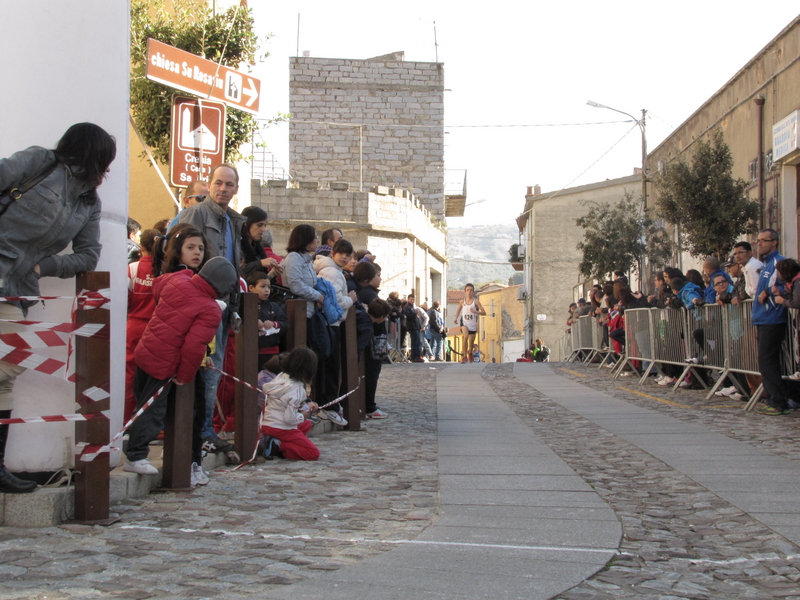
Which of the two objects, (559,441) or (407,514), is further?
(559,441)

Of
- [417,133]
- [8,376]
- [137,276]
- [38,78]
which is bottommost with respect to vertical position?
[8,376]

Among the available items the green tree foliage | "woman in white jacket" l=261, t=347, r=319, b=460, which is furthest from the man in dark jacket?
"woman in white jacket" l=261, t=347, r=319, b=460

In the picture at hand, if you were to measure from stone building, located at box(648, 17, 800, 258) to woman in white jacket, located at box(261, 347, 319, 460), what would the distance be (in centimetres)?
1112

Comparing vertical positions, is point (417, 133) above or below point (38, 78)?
above

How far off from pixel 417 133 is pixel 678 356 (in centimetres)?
2777

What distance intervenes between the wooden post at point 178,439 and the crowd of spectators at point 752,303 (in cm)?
598

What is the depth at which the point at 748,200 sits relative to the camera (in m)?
16.3

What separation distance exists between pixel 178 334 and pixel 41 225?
1.02 metres

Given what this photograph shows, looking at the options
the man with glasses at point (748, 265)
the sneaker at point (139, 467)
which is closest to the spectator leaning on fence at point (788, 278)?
the man with glasses at point (748, 265)

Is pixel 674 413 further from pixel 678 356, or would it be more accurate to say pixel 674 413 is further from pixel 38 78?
pixel 38 78

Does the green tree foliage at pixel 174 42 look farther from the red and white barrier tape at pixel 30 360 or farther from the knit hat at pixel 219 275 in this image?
the red and white barrier tape at pixel 30 360

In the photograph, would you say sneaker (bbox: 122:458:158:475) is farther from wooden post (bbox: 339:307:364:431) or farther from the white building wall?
wooden post (bbox: 339:307:364:431)

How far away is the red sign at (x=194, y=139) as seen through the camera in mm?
8930

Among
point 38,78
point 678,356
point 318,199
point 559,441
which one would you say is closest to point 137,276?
point 38,78
